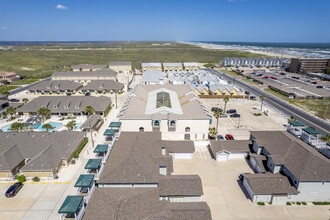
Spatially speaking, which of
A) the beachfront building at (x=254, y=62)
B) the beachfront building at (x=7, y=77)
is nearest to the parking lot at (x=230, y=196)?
the beachfront building at (x=7, y=77)

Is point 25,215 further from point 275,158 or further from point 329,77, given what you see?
point 329,77

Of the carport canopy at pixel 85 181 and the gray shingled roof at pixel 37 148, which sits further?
the gray shingled roof at pixel 37 148

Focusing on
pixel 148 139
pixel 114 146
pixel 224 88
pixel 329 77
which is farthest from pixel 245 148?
pixel 329 77

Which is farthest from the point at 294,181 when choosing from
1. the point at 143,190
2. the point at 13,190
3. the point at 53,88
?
the point at 53,88

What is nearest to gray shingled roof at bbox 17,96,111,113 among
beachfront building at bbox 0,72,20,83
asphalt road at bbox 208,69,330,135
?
beachfront building at bbox 0,72,20,83

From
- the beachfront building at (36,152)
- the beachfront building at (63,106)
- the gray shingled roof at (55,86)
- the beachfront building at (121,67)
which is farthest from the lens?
the beachfront building at (121,67)

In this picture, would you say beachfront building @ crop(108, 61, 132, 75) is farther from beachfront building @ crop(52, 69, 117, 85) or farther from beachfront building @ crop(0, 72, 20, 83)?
beachfront building @ crop(0, 72, 20, 83)

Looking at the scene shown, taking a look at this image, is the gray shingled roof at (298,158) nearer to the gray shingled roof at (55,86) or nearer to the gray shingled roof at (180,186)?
the gray shingled roof at (180,186)
